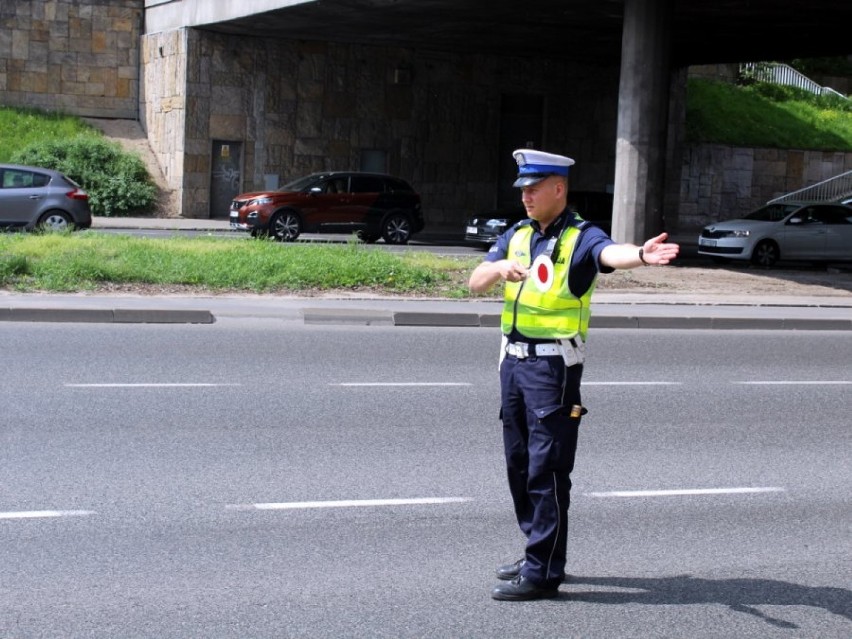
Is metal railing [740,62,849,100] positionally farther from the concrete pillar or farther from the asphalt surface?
the asphalt surface

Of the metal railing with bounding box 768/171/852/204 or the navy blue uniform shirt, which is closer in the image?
the navy blue uniform shirt

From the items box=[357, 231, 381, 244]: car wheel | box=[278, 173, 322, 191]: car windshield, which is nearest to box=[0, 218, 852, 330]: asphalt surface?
box=[357, 231, 381, 244]: car wheel

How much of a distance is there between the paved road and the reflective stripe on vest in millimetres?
1226

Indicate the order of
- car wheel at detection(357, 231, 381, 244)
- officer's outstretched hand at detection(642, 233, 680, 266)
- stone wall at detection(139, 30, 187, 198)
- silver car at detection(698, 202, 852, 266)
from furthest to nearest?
stone wall at detection(139, 30, 187, 198), car wheel at detection(357, 231, 381, 244), silver car at detection(698, 202, 852, 266), officer's outstretched hand at detection(642, 233, 680, 266)

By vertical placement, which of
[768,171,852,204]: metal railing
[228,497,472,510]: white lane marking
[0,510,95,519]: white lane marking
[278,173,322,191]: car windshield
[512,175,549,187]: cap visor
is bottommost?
[0,510,95,519]: white lane marking

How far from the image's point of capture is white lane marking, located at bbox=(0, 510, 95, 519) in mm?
6648

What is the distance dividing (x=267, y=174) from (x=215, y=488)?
3007 cm

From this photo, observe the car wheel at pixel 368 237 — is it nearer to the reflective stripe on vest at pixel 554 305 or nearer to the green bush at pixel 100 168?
the green bush at pixel 100 168

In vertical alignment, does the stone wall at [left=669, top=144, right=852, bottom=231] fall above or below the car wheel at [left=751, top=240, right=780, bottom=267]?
above

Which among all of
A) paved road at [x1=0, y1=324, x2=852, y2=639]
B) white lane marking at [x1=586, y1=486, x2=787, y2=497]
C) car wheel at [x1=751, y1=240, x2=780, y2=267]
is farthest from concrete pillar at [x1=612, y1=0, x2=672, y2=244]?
white lane marking at [x1=586, y1=486, x2=787, y2=497]

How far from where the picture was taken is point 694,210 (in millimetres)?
44125

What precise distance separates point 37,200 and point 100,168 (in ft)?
34.1

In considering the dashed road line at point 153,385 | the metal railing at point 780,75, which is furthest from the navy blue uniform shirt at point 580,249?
the metal railing at point 780,75

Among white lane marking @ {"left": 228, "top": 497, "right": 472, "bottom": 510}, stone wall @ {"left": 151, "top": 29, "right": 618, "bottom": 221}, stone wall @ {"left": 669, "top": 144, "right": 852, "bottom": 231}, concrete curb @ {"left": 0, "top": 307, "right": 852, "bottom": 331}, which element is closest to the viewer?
white lane marking @ {"left": 228, "top": 497, "right": 472, "bottom": 510}
